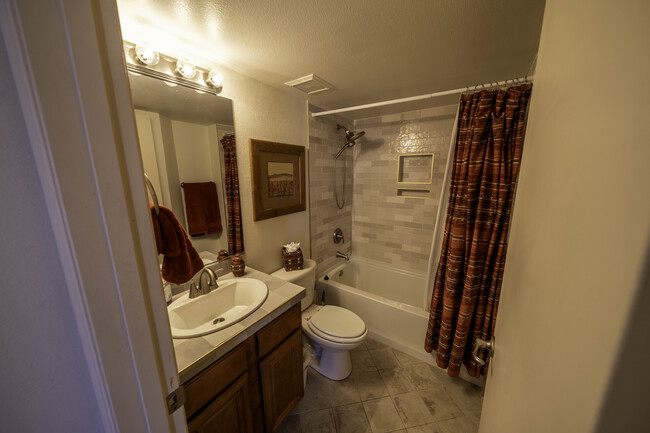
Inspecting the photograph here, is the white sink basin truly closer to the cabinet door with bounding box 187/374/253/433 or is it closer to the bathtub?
the cabinet door with bounding box 187/374/253/433

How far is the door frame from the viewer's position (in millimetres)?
311

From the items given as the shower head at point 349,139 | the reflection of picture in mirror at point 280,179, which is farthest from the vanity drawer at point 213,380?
the shower head at point 349,139

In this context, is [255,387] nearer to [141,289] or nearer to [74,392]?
[74,392]

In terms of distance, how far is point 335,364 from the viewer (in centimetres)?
173

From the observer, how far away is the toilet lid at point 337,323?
1646 mm

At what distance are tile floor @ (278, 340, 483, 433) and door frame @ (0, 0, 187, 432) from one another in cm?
141

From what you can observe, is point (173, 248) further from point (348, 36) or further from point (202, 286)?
point (348, 36)

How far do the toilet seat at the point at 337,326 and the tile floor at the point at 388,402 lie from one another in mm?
417

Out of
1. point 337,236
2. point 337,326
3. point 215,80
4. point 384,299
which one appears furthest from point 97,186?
point 337,236

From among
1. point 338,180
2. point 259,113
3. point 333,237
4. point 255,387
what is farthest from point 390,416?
point 259,113

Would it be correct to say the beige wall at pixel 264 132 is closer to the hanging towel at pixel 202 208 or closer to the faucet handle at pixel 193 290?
the hanging towel at pixel 202 208

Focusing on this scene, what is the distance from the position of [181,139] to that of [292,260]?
117cm

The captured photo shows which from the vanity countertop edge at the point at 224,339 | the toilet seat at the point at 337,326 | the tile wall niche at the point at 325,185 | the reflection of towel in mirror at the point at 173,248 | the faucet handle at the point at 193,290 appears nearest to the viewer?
the vanity countertop edge at the point at 224,339

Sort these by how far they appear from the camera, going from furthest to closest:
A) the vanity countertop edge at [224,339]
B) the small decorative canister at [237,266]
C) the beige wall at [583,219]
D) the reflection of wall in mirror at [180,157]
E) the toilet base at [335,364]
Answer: the toilet base at [335,364] → the small decorative canister at [237,266] → the reflection of wall in mirror at [180,157] → the vanity countertop edge at [224,339] → the beige wall at [583,219]
